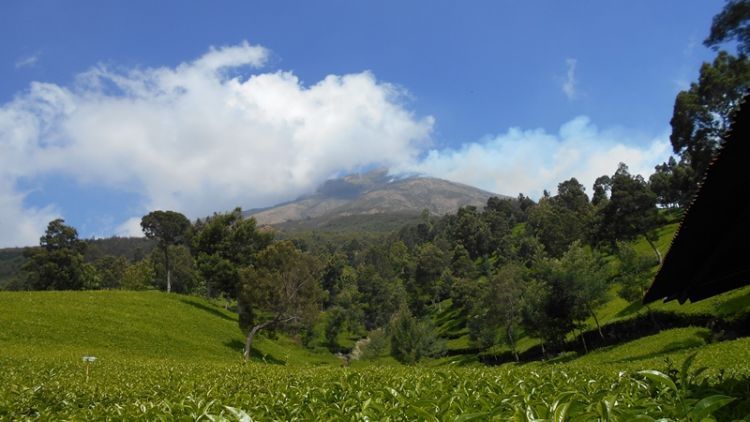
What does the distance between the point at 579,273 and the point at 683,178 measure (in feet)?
107

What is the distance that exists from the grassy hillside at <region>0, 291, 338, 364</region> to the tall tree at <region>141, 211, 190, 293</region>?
981 inches

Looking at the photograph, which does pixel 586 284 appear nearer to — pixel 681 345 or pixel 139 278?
pixel 681 345

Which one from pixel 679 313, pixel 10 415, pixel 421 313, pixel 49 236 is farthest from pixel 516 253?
pixel 10 415

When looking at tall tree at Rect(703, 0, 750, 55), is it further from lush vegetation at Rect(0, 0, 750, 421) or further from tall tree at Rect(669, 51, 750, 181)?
tall tree at Rect(669, 51, 750, 181)

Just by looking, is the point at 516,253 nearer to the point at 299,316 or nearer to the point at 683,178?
the point at 683,178

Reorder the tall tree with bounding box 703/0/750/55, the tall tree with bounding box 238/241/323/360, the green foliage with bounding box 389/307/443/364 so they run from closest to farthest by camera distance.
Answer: the tall tree with bounding box 703/0/750/55 → the tall tree with bounding box 238/241/323/360 → the green foliage with bounding box 389/307/443/364

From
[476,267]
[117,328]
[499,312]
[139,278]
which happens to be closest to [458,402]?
[117,328]

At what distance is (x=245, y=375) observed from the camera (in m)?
13.9

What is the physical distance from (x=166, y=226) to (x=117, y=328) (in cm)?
3879

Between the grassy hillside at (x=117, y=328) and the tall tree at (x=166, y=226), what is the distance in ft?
81.8

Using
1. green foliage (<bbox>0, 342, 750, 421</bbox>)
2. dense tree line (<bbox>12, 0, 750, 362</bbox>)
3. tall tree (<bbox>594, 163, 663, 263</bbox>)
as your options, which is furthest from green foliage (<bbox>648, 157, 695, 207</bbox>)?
green foliage (<bbox>0, 342, 750, 421</bbox>)

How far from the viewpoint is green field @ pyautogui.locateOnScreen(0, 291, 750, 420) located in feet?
13.2

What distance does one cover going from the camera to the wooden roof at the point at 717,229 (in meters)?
5.23

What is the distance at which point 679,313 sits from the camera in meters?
46.7
